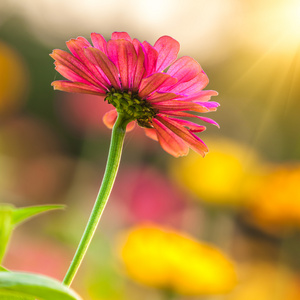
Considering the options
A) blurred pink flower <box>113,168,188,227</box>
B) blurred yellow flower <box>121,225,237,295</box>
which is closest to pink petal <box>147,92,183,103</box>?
blurred yellow flower <box>121,225,237,295</box>

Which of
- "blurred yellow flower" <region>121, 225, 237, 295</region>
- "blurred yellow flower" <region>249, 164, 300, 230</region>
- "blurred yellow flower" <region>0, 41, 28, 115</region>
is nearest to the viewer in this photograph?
→ "blurred yellow flower" <region>121, 225, 237, 295</region>

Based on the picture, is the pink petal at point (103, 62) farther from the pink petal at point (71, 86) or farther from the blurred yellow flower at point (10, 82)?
the blurred yellow flower at point (10, 82)

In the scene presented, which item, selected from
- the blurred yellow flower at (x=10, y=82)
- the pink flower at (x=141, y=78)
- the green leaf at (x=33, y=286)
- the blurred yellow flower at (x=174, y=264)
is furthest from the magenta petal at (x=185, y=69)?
the blurred yellow flower at (x=10, y=82)

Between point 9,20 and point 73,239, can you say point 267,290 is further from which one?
point 9,20

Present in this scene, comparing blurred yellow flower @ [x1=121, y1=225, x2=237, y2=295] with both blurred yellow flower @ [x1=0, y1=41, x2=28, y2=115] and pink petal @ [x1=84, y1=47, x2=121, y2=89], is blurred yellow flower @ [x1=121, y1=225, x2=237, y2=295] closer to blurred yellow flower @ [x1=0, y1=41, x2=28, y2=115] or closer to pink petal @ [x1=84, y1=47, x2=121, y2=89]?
pink petal @ [x1=84, y1=47, x2=121, y2=89]

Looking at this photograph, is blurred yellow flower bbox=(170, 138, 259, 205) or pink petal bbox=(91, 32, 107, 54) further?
blurred yellow flower bbox=(170, 138, 259, 205)

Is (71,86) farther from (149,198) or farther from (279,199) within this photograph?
(149,198)
